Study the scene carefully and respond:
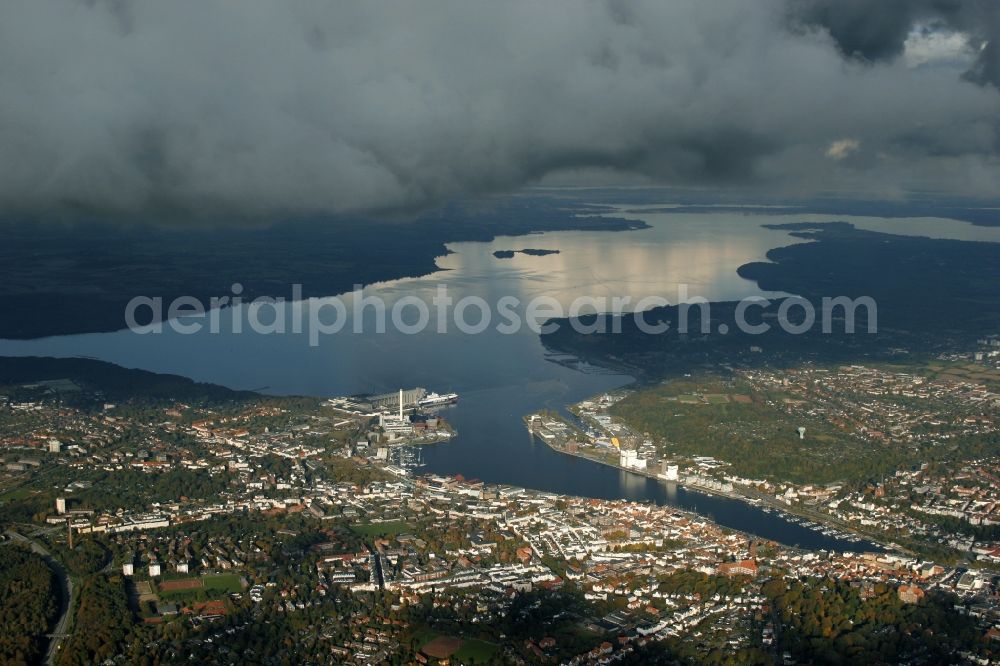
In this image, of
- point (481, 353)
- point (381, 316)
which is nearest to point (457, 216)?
point (381, 316)

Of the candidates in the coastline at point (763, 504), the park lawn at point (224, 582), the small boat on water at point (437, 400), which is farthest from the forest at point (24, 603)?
the small boat on water at point (437, 400)

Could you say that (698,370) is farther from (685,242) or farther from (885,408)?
(685,242)

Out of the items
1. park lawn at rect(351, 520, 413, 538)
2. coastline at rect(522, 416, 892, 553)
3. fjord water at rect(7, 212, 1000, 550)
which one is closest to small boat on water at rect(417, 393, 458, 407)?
fjord water at rect(7, 212, 1000, 550)

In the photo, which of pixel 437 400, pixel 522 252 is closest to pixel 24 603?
pixel 437 400

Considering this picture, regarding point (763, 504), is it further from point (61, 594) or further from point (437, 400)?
point (61, 594)

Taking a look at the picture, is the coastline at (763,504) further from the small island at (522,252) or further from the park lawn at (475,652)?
the small island at (522,252)

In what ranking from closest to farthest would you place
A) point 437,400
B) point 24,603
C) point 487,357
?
point 24,603, point 437,400, point 487,357
